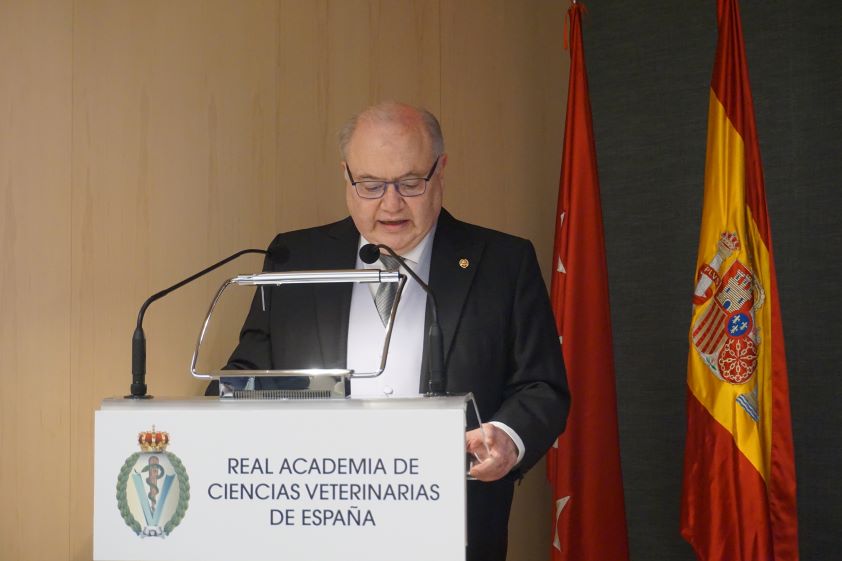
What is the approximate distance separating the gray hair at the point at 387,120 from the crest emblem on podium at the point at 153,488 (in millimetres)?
1100

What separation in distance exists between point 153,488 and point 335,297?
0.97 meters

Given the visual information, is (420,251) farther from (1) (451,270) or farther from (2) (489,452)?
(2) (489,452)

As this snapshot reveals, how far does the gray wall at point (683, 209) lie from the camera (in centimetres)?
329

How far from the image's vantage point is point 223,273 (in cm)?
313

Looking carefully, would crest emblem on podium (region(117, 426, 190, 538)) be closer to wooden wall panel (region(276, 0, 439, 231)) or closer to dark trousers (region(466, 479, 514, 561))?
dark trousers (region(466, 479, 514, 561))

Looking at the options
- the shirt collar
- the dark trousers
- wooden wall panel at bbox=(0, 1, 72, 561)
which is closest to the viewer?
the dark trousers

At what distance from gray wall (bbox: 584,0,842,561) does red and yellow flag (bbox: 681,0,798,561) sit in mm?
366

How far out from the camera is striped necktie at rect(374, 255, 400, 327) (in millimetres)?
2457

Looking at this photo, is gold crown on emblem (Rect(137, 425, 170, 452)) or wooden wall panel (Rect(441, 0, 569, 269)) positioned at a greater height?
wooden wall panel (Rect(441, 0, 569, 269))

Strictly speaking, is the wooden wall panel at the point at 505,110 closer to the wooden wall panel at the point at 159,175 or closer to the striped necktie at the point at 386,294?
the wooden wall panel at the point at 159,175

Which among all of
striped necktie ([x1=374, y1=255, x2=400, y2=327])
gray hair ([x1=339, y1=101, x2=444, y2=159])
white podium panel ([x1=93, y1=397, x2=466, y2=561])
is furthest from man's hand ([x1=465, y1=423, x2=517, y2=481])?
gray hair ([x1=339, y1=101, x2=444, y2=159])

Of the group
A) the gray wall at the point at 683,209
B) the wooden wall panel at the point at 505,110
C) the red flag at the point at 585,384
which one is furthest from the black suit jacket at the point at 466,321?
the gray wall at the point at 683,209

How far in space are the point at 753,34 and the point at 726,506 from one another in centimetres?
163

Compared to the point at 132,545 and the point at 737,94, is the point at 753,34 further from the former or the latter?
the point at 132,545
